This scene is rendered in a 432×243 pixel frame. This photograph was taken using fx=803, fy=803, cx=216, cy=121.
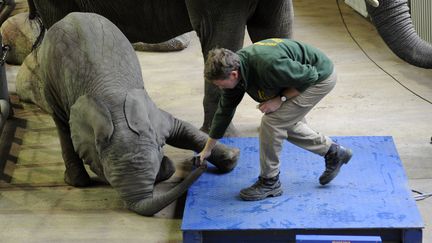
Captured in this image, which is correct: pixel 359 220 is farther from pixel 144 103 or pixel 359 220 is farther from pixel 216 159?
pixel 144 103

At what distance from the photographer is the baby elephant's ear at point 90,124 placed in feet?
14.8

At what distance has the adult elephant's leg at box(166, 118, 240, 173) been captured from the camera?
4895 mm

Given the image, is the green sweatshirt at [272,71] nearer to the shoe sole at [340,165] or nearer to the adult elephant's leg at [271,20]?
the shoe sole at [340,165]

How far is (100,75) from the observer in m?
4.74

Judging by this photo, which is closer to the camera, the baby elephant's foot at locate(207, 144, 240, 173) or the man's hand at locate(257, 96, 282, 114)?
the man's hand at locate(257, 96, 282, 114)

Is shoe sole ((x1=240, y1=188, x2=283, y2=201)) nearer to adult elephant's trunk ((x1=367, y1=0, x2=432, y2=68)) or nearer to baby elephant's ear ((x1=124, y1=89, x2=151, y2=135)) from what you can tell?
baby elephant's ear ((x1=124, y1=89, x2=151, y2=135))

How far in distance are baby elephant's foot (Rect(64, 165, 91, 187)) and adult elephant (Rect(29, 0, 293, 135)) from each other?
0.91 metres

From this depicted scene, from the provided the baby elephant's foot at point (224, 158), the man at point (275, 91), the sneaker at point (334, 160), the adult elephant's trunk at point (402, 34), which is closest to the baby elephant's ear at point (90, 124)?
the man at point (275, 91)

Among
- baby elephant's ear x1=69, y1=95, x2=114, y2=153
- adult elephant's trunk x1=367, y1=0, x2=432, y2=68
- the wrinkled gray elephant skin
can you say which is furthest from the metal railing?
adult elephant's trunk x1=367, y1=0, x2=432, y2=68

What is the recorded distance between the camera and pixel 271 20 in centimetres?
525

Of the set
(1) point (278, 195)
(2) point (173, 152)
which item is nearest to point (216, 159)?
(1) point (278, 195)

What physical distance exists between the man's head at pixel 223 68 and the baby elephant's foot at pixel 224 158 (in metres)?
0.87

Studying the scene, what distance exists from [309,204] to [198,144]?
3.04 feet

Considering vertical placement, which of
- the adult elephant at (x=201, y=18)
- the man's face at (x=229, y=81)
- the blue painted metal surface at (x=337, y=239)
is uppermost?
the man's face at (x=229, y=81)
